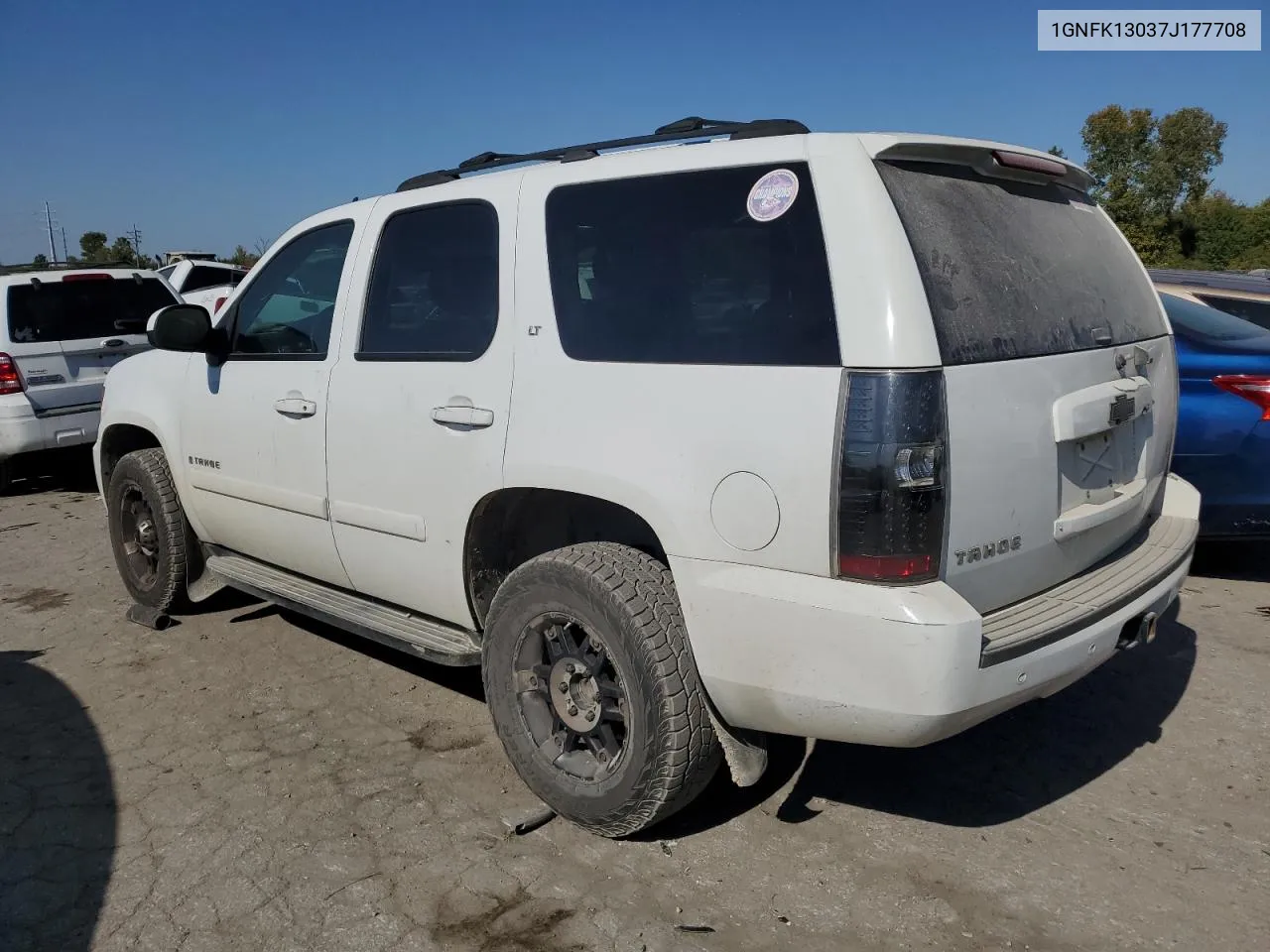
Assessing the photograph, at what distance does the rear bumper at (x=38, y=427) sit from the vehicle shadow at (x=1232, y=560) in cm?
773

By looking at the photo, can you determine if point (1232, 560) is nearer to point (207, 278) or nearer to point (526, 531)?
point (526, 531)

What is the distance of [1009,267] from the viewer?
285cm

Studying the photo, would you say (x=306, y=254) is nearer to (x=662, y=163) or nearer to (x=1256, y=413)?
(x=662, y=163)

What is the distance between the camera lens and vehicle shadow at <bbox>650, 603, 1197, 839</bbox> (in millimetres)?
3344

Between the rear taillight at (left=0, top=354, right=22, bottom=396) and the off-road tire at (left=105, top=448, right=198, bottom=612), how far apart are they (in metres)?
3.66

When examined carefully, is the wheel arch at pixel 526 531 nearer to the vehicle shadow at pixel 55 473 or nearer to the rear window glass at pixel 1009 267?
the rear window glass at pixel 1009 267

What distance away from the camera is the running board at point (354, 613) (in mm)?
3598

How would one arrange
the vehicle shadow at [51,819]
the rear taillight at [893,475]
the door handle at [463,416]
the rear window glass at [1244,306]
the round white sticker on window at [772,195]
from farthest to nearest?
the rear window glass at [1244,306] → the door handle at [463,416] → the vehicle shadow at [51,819] → the round white sticker on window at [772,195] → the rear taillight at [893,475]

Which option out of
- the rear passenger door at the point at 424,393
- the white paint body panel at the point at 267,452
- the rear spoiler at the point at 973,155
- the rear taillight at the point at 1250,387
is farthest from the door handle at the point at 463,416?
the rear taillight at the point at 1250,387

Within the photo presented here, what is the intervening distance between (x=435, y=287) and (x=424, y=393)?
0.42 meters

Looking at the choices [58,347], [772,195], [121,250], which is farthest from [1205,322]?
[121,250]

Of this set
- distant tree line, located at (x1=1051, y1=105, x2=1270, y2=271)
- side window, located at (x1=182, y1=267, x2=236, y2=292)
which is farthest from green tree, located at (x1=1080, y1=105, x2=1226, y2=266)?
side window, located at (x1=182, y1=267, x2=236, y2=292)

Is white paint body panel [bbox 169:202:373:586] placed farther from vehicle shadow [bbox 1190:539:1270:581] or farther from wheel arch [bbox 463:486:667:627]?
vehicle shadow [bbox 1190:539:1270:581]

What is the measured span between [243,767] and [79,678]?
139 centimetres
